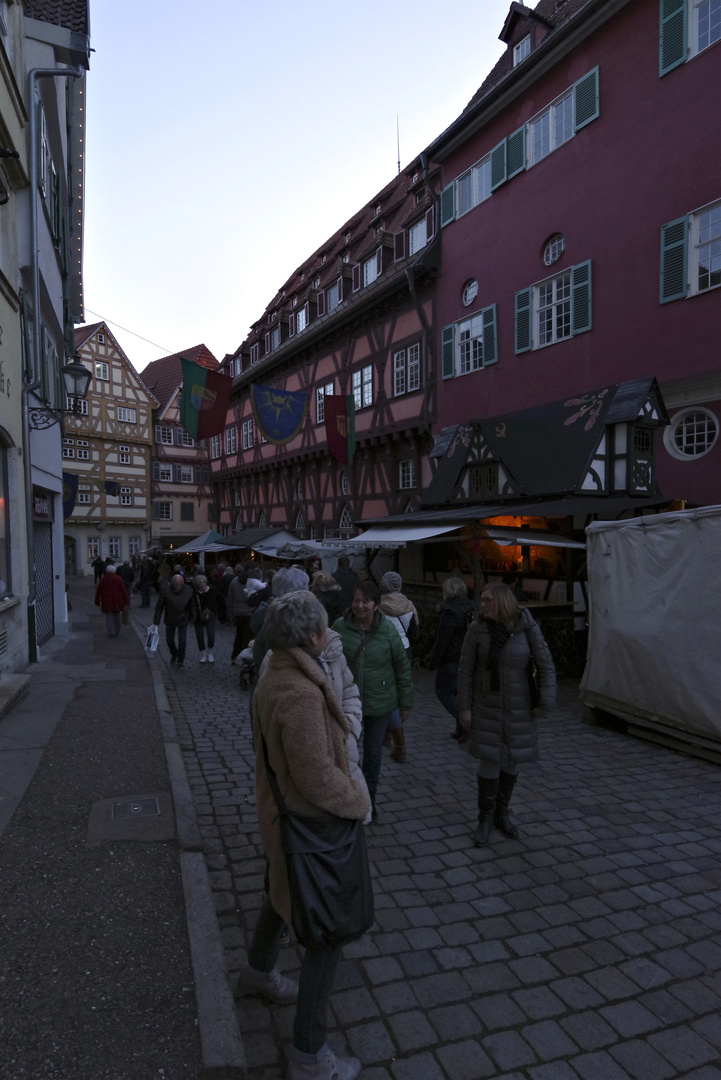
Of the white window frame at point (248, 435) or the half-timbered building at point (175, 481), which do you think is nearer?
the white window frame at point (248, 435)

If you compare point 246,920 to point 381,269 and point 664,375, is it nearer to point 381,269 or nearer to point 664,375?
point 664,375

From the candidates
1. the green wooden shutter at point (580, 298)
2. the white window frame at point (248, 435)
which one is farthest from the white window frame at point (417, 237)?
the white window frame at point (248, 435)

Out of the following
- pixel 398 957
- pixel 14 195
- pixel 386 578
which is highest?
pixel 14 195

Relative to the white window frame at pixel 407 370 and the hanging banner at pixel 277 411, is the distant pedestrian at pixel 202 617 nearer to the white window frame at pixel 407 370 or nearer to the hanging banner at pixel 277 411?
the hanging banner at pixel 277 411

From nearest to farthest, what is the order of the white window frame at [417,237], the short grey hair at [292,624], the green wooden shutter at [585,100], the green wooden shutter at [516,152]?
the short grey hair at [292,624]
the green wooden shutter at [585,100]
the green wooden shutter at [516,152]
the white window frame at [417,237]

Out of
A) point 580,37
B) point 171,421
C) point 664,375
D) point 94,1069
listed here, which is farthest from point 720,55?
point 171,421

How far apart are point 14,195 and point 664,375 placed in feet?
37.3

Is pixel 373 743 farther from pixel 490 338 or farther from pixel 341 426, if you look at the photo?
pixel 490 338

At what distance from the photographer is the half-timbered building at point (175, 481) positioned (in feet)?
132

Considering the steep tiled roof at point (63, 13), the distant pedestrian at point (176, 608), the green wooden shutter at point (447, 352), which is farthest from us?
the green wooden shutter at point (447, 352)

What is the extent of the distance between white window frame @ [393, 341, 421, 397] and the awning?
692cm

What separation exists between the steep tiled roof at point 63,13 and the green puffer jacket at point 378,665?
12.7 m

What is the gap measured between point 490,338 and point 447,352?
5.92 feet

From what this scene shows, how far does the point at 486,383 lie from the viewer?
1686 cm
